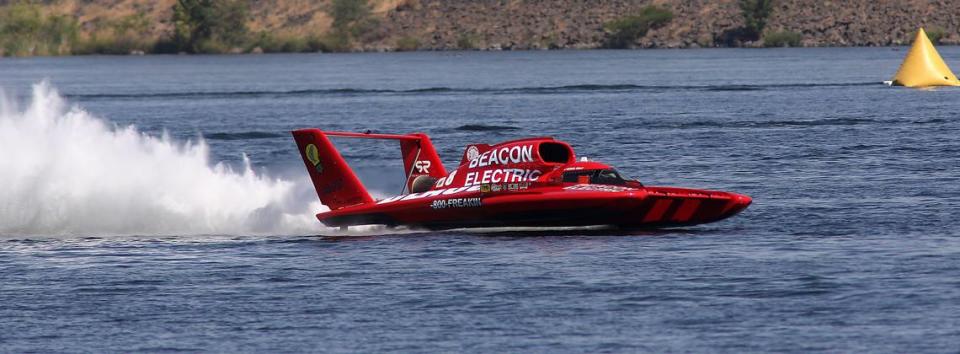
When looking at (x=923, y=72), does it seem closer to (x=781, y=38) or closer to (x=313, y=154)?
(x=313, y=154)

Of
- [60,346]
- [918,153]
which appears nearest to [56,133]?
[60,346]

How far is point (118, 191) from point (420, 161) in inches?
269

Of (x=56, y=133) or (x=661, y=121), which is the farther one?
(x=661, y=121)

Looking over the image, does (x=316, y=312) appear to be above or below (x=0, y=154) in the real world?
below

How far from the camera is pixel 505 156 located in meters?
34.1

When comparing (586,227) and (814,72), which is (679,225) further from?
(814,72)

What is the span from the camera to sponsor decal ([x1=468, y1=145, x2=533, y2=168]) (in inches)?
1328

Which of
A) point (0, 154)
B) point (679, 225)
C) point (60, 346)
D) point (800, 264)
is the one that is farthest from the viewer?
point (0, 154)

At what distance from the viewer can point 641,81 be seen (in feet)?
347

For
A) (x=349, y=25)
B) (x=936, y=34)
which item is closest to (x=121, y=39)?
(x=349, y=25)

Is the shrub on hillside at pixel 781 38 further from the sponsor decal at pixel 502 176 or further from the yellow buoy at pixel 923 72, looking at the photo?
the sponsor decal at pixel 502 176

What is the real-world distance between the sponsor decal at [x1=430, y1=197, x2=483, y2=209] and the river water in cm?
73

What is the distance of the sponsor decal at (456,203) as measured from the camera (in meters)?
33.7

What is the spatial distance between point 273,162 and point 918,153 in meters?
20.3
